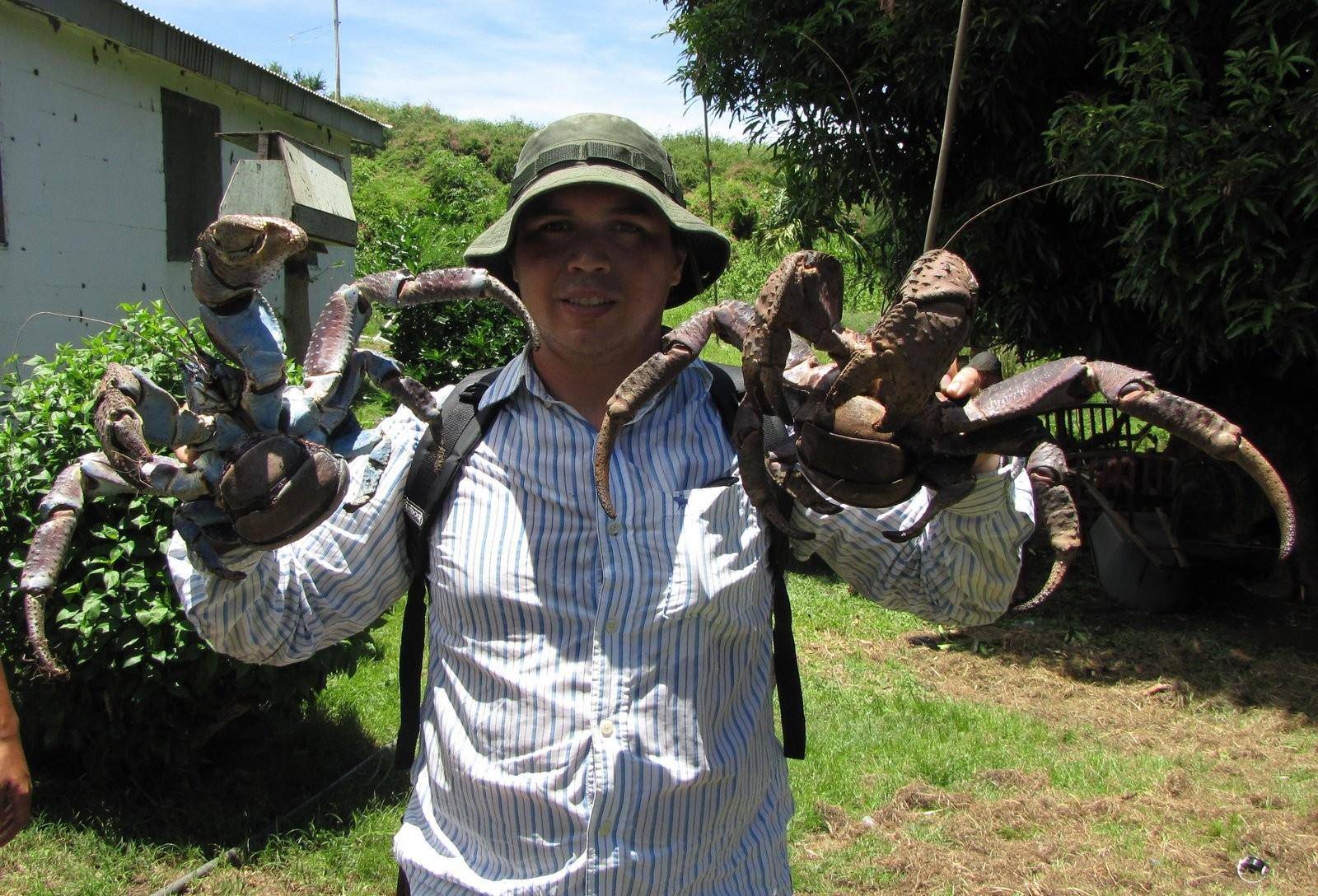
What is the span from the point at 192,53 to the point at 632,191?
856cm

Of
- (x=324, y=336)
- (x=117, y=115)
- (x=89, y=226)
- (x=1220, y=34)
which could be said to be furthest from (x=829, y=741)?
(x=117, y=115)

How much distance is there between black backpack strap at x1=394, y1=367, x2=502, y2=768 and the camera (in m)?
2.06

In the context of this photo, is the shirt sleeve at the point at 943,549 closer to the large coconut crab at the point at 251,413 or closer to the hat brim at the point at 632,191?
the hat brim at the point at 632,191

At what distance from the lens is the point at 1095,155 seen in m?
5.77

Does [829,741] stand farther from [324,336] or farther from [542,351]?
[324,336]

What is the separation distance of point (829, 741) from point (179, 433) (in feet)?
13.4

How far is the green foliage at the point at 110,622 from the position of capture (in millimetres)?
3838

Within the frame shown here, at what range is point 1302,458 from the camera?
23.4 feet

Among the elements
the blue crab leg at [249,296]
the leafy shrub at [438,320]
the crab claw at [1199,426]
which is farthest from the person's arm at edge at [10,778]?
the leafy shrub at [438,320]

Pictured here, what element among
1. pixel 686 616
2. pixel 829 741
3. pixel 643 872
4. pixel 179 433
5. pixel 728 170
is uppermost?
pixel 728 170

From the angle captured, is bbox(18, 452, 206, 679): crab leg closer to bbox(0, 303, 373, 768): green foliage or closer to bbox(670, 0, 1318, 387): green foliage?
bbox(0, 303, 373, 768): green foliage

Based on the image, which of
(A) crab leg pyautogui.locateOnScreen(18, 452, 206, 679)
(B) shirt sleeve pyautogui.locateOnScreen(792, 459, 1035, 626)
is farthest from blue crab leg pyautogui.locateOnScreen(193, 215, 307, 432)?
(B) shirt sleeve pyautogui.locateOnScreen(792, 459, 1035, 626)

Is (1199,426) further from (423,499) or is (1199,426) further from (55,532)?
(55,532)

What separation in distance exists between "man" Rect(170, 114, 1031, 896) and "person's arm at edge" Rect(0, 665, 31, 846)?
2.86 ft
